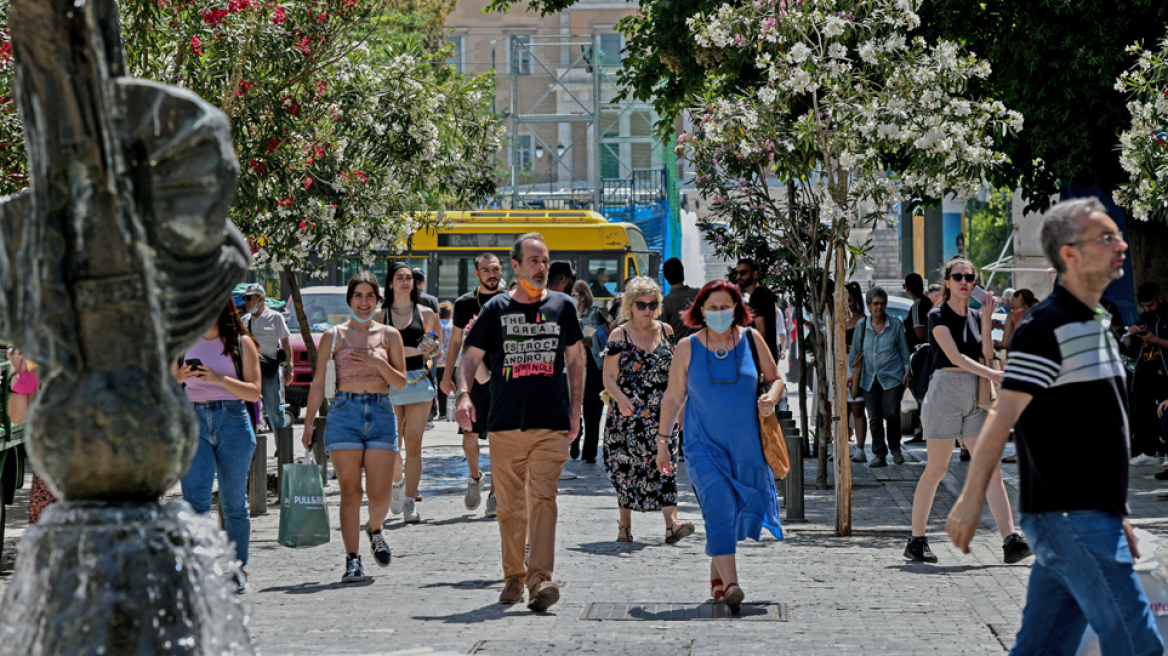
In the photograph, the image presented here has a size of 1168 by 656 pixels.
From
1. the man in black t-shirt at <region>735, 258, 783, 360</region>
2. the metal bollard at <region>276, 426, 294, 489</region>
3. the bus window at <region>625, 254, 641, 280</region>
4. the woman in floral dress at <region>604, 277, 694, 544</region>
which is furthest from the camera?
the bus window at <region>625, 254, 641, 280</region>

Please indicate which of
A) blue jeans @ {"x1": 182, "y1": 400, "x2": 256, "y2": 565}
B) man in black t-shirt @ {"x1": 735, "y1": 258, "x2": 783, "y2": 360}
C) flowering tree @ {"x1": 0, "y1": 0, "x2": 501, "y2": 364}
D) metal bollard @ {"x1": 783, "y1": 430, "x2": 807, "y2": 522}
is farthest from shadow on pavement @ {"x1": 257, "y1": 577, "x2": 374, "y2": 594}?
man in black t-shirt @ {"x1": 735, "y1": 258, "x2": 783, "y2": 360}

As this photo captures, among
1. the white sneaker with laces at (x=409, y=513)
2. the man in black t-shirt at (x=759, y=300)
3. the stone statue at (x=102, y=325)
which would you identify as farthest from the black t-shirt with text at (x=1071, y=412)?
the man in black t-shirt at (x=759, y=300)

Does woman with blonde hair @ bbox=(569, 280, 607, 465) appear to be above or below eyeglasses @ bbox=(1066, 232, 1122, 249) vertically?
below

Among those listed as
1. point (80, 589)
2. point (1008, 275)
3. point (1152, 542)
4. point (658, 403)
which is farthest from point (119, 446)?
point (1008, 275)

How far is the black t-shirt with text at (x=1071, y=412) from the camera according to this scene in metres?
4.30

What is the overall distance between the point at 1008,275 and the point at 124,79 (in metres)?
49.3

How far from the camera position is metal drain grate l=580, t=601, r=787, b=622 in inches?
289

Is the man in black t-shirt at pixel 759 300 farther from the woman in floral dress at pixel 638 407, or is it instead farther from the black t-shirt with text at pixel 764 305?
the woman in floral dress at pixel 638 407

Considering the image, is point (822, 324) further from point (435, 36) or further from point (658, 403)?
point (435, 36)

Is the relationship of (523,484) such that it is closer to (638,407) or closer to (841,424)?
(638,407)

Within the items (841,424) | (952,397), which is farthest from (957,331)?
(841,424)

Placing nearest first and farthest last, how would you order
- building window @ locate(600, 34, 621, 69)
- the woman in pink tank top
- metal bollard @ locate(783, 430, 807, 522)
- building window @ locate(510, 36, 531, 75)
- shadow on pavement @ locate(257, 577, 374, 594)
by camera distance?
shadow on pavement @ locate(257, 577, 374, 594)
the woman in pink tank top
metal bollard @ locate(783, 430, 807, 522)
building window @ locate(510, 36, 531, 75)
building window @ locate(600, 34, 621, 69)

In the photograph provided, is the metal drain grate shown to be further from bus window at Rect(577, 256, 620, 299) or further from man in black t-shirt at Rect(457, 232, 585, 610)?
bus window at Rect(577, 256, 620, 299)

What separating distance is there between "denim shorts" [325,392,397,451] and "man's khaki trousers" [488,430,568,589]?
98 cm
